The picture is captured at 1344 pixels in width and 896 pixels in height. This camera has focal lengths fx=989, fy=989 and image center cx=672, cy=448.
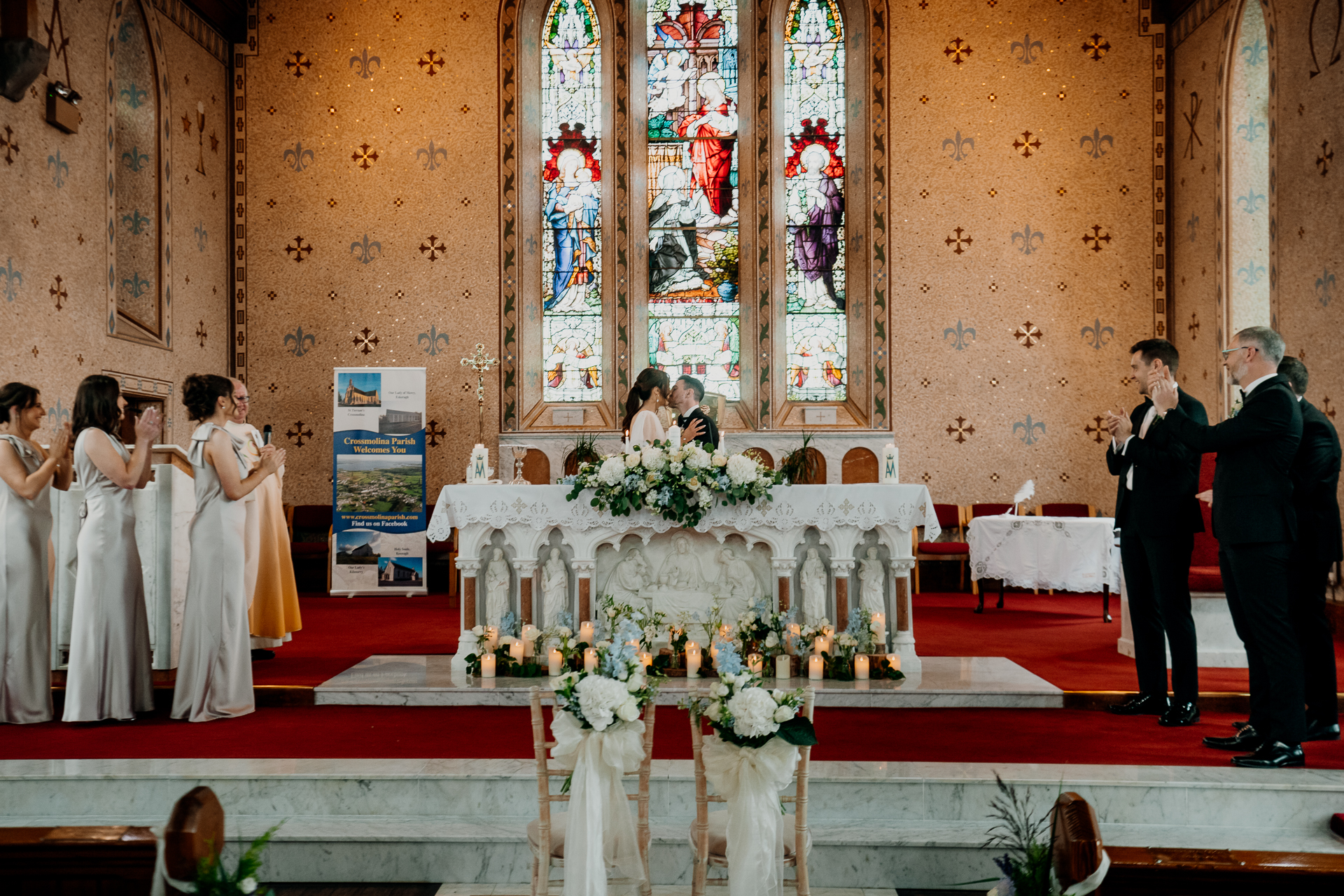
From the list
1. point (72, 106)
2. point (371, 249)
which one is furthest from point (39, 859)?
point (371, 249)

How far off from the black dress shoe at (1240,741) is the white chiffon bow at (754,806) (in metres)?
2.28

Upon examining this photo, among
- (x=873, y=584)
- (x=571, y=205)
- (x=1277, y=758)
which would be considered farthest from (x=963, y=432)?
(x=1277, y=758)

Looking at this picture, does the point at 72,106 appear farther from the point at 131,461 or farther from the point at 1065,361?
the point at 1065,361

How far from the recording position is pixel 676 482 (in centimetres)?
518

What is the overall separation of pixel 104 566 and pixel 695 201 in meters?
7.01

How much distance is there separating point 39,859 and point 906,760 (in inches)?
117

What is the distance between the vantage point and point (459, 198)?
9984 mm

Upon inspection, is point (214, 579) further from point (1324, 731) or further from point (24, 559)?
point (1324, 731)

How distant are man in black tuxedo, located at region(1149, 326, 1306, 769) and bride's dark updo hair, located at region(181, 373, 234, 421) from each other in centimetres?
424

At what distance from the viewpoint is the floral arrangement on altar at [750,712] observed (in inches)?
103

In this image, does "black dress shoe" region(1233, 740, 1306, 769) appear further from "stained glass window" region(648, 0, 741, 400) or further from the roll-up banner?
the roll-up banner

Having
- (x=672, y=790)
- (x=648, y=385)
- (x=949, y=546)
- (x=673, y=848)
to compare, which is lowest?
(x=673, y=848)

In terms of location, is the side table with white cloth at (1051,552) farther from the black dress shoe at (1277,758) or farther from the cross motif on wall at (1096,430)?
the black dress shoe at (1277,758)

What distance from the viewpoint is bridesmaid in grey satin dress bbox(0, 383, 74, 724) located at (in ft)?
14.6
